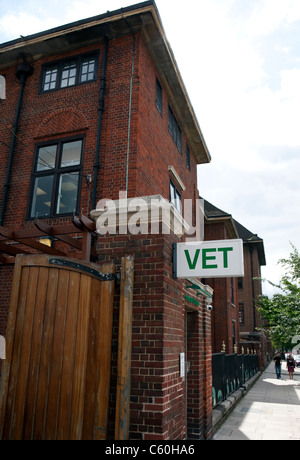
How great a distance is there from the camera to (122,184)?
26.5 ft

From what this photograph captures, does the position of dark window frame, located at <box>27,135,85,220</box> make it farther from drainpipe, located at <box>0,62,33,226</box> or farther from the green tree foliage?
the green tree foliage

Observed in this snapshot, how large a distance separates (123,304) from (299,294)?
1675 cm

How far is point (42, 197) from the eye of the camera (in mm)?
9031

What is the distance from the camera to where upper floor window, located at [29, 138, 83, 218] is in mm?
8742

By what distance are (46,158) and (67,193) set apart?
1.34 metres

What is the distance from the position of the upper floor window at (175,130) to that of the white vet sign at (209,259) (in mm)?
8216

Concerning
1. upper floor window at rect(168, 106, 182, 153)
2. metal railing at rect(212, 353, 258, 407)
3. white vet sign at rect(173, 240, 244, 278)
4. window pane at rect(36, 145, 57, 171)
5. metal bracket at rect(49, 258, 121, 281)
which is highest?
upper floor window at rect(168, 106, 182, 153)

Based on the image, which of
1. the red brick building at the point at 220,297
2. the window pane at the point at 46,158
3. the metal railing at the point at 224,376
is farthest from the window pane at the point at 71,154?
the red brick building at the point at 220,297

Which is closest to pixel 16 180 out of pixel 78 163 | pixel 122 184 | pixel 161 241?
pixel 78 163

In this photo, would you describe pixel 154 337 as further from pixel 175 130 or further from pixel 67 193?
pixel 175 130

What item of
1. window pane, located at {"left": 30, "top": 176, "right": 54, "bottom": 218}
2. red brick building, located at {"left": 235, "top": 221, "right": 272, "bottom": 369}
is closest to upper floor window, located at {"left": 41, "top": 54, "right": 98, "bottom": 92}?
window pane, located at {"left": 30, "top": 176, "right": 54, "bottom": 218}

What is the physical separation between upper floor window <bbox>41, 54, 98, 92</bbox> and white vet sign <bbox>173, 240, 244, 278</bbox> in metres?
6.99

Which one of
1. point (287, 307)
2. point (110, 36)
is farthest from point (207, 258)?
point (287, 307)
